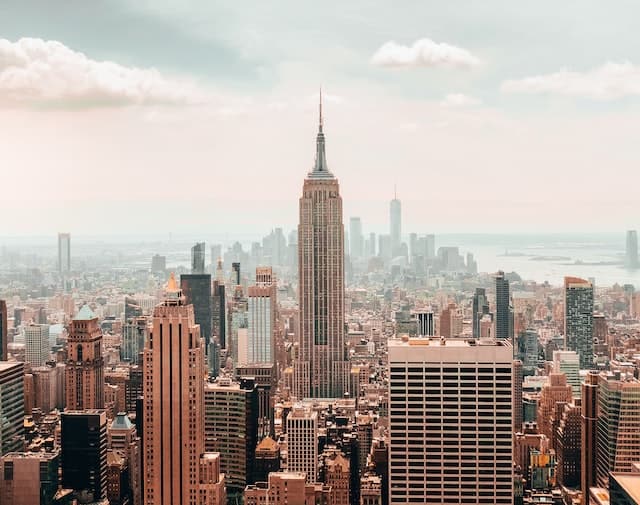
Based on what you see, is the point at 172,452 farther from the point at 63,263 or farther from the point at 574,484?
the point at 574,484

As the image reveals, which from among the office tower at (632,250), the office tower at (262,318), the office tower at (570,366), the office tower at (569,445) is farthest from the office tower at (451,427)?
the office tower at (262,318)

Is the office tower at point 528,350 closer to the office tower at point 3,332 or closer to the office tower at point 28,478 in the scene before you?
the office tower at point 28,478

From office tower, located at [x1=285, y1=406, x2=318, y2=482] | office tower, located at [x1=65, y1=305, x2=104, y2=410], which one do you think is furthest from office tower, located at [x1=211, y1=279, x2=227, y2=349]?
office tower, located at [x1=285, y1=406, x2=318, y2=482]

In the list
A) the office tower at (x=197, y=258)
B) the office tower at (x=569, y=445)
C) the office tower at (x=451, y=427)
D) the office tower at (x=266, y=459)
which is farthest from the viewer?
the office tower at (x=197, y=258)

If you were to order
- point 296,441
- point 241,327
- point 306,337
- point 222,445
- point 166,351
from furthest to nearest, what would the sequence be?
point 306,337 < point 241,327 < point 296,441 < point 222,445 < point 166,351

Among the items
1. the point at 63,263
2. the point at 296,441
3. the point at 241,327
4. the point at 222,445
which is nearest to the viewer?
the point at 63,263

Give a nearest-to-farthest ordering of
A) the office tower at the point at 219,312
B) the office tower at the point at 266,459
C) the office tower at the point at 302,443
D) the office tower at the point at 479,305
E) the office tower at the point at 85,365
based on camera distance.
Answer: the office tower at the point at 266,459 < the office tower at the point at 302,443 < the office tower at the point at 85,365 < the office tower at the point at 479,305 < the office tower at the point at 219,312

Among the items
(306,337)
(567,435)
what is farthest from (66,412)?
(306,337)
